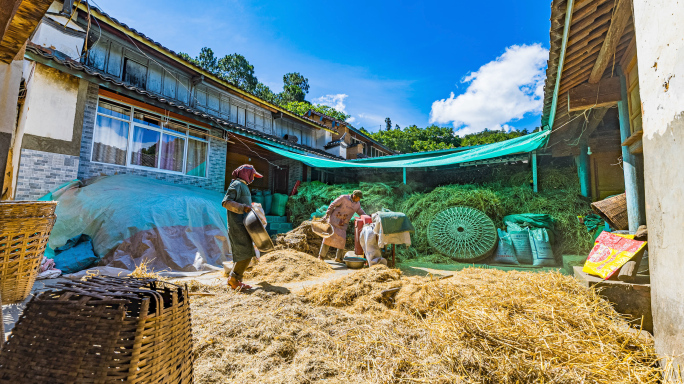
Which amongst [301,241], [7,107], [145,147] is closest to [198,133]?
[145,147]

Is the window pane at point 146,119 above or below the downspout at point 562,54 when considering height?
above

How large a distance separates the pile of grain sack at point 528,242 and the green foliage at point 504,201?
0.34 m

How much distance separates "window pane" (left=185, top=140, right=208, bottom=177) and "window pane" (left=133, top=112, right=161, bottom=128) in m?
0.95

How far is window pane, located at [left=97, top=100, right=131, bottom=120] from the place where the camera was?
677 centimetres

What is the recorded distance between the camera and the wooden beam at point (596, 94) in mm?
3756

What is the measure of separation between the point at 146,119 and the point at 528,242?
9.26 metres

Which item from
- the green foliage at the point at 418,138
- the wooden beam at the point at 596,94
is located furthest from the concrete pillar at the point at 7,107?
the green foliage at the point at 418,138

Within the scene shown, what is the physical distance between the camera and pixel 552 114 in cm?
498

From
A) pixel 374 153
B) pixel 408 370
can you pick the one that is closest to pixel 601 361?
pixel 408 370

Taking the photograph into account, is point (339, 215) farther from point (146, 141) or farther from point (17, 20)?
point (146, 141)

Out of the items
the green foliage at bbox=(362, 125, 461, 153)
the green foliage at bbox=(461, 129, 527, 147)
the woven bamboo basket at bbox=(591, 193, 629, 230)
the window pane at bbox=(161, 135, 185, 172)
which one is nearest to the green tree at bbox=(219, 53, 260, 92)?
the green foliage at bbox=(362, 125, 461, 153)

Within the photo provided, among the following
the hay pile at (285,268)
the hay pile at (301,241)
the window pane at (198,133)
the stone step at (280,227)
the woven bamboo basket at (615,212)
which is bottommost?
the hay pile at (285,268)

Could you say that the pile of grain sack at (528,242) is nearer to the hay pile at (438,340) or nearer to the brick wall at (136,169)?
the hay pile at (438,340)

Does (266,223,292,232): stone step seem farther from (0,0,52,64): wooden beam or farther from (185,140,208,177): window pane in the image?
(0,0,52,64): wooden beam
